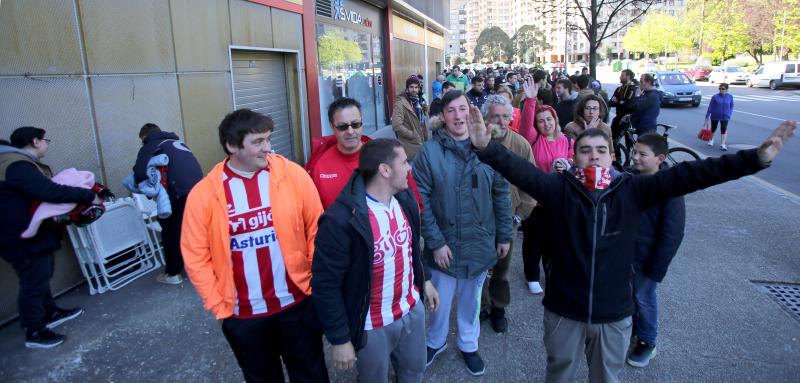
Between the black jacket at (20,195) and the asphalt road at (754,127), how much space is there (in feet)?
33.5

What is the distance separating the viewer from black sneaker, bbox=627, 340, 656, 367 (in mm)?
3461

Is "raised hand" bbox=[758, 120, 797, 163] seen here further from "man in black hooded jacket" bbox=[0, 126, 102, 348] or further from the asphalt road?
the asphalt road

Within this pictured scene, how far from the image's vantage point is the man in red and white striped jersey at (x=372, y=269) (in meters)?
2.21

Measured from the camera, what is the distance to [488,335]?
3959mm

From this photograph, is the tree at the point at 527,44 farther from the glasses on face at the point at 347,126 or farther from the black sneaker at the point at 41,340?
the black sneaker at the point at 41,340

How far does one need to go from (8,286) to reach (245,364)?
302 centimetres

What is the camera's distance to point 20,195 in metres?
3.76

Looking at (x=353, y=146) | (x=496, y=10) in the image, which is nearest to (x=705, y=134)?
(x=353, y=146)

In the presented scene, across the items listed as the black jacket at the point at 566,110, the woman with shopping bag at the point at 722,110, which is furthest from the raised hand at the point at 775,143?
the woman with shopping bag at the point at 722,110

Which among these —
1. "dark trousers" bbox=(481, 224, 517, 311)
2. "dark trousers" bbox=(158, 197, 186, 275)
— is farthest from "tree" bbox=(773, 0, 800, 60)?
"dark trousers" bbox=(158, 197, 186, 275)

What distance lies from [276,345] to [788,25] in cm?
5251

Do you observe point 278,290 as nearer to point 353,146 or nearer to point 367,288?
point 367,288

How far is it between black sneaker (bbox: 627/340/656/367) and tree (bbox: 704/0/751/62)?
57.9 metres

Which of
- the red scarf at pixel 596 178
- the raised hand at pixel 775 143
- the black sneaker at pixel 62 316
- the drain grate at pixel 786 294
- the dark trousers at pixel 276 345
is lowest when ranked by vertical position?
the drain grate at pixel 786 294
